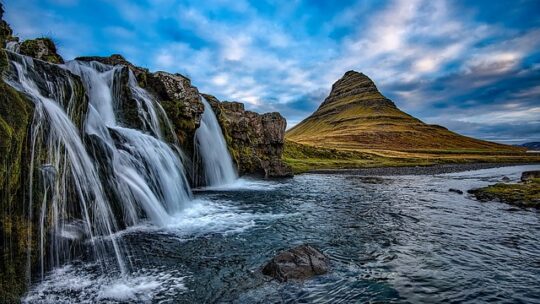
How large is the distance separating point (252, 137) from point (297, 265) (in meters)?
46.6

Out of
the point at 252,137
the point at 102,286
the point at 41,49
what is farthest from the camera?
the point at 252,137

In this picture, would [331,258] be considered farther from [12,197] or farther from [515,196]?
[515,196]

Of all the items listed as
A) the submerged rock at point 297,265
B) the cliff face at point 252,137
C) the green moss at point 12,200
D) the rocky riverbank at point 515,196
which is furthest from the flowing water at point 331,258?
the cliff face at point 252,137

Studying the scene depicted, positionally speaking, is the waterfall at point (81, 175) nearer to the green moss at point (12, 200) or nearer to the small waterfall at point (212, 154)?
the green moss at point (12, 200)

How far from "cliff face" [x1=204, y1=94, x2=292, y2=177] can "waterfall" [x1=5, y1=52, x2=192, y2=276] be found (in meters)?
23.0

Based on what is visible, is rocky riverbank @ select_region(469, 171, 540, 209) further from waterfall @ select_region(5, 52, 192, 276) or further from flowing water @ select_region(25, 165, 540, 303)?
waterfall @ select_region(5, 52, 192, 276)

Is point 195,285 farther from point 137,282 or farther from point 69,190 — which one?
point 69,190

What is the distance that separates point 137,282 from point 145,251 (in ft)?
10.1

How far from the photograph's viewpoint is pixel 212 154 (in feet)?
128

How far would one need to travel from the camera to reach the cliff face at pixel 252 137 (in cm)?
4819

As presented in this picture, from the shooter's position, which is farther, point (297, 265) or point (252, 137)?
point (252, 137)

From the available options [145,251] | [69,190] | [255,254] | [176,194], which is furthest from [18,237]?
[176,194]

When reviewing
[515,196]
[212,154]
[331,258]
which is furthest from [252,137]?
[331,258]

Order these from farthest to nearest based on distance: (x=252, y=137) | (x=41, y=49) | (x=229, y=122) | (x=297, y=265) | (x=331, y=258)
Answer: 1. (x=252, y=137)
2. (x=229, y=122)
3. (x=41, y=49)
4. (x=331, y=258)
5. (x=297, y=265)
